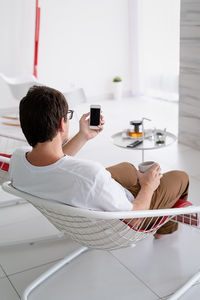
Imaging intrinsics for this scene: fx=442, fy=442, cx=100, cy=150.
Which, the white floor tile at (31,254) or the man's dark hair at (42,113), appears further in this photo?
the white floor tile at (31,254)

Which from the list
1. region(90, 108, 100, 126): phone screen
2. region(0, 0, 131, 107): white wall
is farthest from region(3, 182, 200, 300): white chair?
region(0, 0, 131, 107): white wall

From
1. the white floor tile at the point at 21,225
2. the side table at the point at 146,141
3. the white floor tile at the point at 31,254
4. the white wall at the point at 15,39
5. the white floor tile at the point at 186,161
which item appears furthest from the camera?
the white wall at the point at 15,39

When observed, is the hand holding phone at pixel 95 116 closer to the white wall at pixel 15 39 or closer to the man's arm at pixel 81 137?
the man's arm at pixel 81 137

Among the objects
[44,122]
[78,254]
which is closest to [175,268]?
[78,254]

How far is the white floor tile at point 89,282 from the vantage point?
205 cm

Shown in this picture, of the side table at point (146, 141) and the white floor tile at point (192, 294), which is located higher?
the side table at point (146, 141)

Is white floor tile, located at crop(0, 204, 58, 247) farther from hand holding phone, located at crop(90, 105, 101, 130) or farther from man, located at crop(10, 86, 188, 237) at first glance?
man, located at crop(10, 86, 188, 237)

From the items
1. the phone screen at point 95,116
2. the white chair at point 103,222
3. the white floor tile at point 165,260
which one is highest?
the phone screen at point 95,116

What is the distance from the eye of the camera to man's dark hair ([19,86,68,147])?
1.59 metres

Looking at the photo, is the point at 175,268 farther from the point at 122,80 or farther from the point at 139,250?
the point at 122,80

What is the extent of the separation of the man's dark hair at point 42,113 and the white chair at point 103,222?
0.25 metres

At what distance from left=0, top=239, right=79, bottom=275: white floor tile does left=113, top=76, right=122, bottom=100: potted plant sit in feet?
14.1

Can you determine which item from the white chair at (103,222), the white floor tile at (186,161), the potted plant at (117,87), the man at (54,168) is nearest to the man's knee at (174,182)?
the white chair at (103,222)

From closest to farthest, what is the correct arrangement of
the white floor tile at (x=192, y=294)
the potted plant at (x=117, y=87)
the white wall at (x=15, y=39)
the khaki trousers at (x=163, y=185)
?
1. the white floor tile at (x=192, y=294)
2. the khaki trousers at (x=163, y=185)
3. the white wall at (x=15, y=39)
4. the potted plant at (x=117, y=87)
